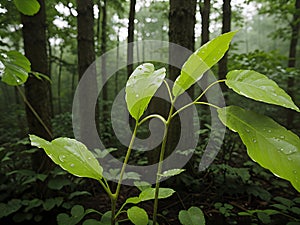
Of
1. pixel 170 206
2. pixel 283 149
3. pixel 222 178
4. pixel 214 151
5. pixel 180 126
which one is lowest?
pixel 170 206

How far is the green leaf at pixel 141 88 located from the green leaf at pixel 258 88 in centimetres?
20

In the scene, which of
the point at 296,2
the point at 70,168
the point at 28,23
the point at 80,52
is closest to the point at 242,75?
the point at 70,168

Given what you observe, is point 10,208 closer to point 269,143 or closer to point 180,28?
point 269,143

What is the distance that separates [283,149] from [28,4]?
1.22 metres

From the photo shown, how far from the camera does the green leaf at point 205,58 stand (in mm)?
573

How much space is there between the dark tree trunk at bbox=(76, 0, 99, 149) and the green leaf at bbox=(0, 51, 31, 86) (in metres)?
1.53

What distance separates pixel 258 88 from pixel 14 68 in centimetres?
117

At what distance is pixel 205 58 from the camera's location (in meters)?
0.59

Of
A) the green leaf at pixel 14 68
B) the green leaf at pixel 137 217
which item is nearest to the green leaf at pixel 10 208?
the green leaf at pixel 14 68

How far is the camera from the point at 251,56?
3.03 m

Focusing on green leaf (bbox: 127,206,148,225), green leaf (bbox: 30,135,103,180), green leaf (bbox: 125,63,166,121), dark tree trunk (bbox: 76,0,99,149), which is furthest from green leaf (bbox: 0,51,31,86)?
dark tree trunk (bbox: 76,0,99,149)

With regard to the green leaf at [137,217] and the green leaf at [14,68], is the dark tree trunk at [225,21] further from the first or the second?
the green leaf at [137,217]

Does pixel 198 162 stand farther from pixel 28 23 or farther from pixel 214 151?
pixel 28 23

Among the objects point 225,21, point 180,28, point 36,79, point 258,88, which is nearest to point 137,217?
point 258,88
